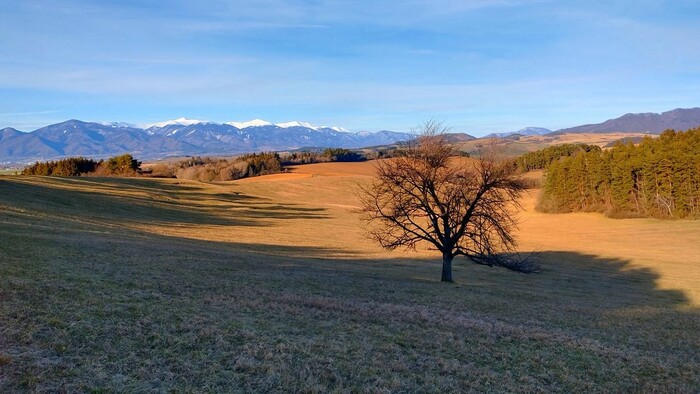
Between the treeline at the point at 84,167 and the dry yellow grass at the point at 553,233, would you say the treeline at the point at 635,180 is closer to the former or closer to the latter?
the dry yellow grass at the point at 553,233

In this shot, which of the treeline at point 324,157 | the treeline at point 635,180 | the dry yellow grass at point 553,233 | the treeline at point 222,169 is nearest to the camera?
the dry yellow grass at point 553,233

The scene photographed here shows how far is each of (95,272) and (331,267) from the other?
43.9 feet

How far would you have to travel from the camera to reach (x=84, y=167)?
102062 millimetres

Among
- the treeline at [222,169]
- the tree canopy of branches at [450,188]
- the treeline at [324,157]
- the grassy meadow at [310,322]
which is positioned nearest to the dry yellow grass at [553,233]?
the grassy meadow at [310,322]

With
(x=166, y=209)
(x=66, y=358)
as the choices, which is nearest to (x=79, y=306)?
(x=66, y=358)

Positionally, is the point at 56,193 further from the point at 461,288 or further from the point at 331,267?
the point at 461,288

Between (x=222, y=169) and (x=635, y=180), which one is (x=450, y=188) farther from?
(x=222, y=169)

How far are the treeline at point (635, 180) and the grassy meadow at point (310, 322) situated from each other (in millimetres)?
39438

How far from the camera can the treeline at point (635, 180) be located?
67062 mm

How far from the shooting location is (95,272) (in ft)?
49.9

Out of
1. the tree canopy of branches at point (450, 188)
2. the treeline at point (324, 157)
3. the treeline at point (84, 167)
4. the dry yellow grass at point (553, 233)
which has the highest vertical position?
the treeline at point (324, 157)

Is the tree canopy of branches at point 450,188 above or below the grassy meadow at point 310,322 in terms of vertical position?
above

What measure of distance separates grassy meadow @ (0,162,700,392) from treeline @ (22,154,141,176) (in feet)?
235

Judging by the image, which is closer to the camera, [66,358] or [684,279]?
[66,358]
